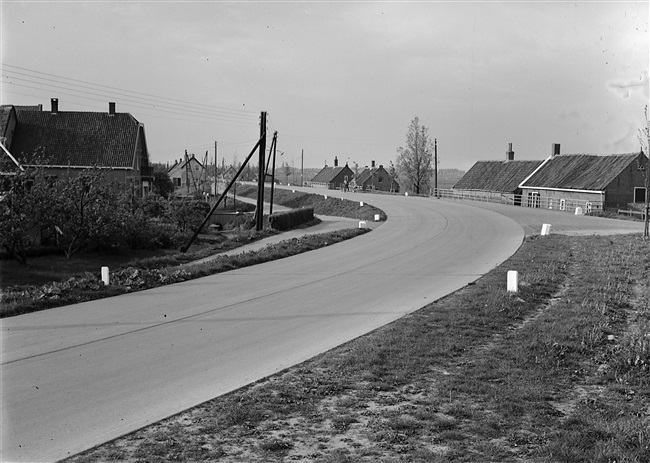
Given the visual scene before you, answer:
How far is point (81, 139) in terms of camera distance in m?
51.3

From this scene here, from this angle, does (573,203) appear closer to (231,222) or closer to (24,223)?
(231,222)

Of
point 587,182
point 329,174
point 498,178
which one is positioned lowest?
point 587,182

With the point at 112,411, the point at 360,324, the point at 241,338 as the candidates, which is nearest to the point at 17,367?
the point at 112,411

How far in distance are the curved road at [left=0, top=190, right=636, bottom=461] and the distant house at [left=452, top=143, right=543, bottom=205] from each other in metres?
49.5

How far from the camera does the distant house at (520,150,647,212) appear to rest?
54375mm

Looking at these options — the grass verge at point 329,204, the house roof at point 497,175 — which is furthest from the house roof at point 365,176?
the house roof at point 497,175

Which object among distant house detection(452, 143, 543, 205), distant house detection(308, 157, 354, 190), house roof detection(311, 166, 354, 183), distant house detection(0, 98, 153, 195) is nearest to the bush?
distant house detection(0, 98, 153, 195)

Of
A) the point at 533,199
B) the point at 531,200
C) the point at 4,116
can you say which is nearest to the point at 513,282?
the point at 4,116

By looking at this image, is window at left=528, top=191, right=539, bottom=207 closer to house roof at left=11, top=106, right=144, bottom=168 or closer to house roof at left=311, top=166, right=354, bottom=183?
house roof at left=11, top=106, right=144, bottom=168

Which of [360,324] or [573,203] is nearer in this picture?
[360,324]

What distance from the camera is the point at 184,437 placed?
6957 millimetres

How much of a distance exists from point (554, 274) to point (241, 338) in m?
10.8

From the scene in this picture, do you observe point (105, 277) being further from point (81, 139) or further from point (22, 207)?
point (81, 139)

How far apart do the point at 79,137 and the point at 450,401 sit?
48728mm
